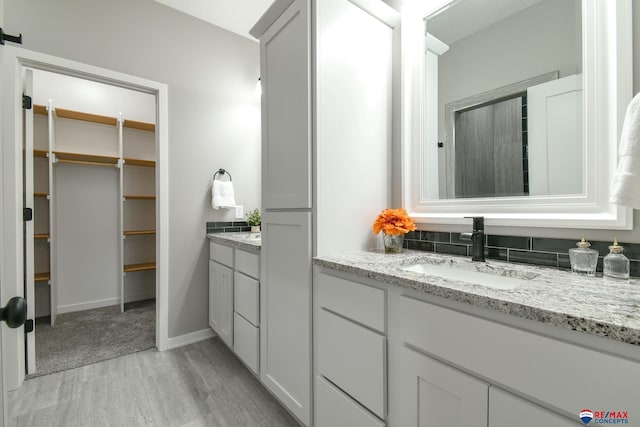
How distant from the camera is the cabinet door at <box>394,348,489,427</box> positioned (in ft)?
2.40

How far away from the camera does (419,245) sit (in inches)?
60.2

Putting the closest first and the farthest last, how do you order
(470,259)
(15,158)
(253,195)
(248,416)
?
(470,259), (248,416), (15,158), (253,195)

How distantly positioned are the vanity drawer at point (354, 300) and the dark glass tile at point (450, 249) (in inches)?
23.0

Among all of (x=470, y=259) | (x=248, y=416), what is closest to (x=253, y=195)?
(x=248, y=416)

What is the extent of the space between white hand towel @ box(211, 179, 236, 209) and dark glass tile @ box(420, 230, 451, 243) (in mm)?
1672

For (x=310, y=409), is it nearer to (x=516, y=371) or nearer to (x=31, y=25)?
(x=516, y=371)

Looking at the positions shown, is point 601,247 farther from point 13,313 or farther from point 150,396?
point 150,396

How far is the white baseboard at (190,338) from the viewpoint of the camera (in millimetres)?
2316

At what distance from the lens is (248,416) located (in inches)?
→ 61.4

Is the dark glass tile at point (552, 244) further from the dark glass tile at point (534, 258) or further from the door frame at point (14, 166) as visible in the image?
the door frame at point (14, 166)

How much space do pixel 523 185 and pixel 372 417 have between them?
1.09 m

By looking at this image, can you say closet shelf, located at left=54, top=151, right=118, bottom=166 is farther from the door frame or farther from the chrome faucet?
the chrome faucet

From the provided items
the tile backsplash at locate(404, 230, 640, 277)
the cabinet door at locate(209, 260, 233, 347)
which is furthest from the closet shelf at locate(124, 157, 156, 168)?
the tile backsplash at locate(404, 230, 640, 277)

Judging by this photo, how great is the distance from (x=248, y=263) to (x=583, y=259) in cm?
159
